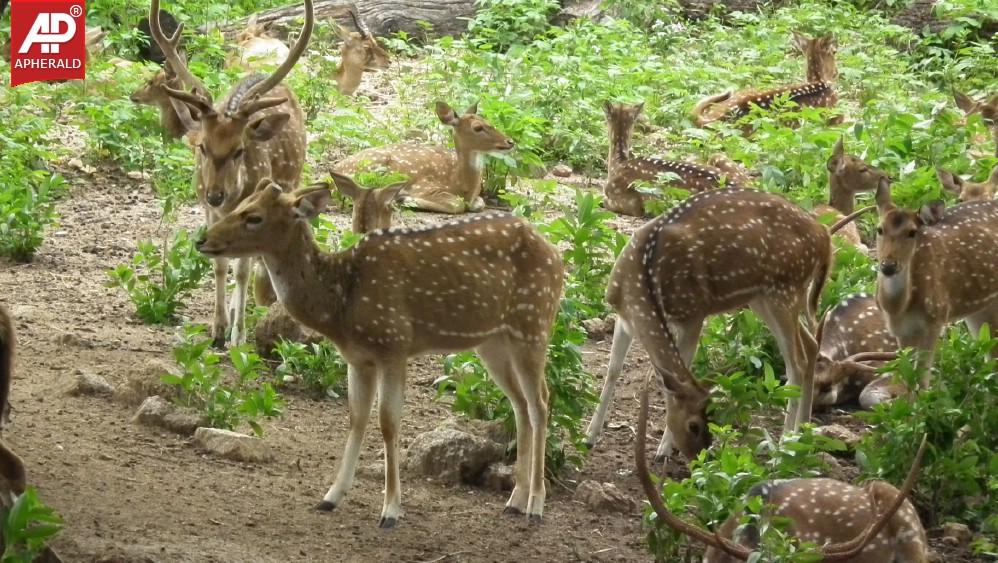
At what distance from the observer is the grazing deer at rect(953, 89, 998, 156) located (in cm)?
1433

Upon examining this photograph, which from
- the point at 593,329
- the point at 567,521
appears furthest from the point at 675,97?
the point at 567,521

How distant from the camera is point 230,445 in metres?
8.25

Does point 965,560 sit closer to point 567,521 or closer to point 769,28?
point 567,521

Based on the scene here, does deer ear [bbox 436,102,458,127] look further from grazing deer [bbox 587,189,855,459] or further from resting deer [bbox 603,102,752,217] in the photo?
grazing deer [bbox 587,189,855,459]

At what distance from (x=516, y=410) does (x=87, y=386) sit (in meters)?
2.30

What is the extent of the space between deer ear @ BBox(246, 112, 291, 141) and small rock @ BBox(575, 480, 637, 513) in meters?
3.10

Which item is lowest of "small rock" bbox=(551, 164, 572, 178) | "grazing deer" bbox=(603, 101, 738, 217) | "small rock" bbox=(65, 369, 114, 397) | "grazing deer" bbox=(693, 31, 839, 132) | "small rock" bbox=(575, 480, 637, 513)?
"small rock" bbox=(575, 480, 637, 513)

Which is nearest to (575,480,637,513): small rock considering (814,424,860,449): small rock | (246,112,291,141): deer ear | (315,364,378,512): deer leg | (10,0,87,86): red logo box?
(315,364,378,512): deer leg

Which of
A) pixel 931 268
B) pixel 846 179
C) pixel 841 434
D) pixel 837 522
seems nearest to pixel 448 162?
pixel 846 179

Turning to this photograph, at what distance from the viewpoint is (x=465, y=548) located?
7.55m

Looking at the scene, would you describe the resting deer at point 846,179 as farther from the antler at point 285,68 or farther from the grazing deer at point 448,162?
the antler at point 285,68

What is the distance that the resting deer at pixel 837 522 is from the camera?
6766mm

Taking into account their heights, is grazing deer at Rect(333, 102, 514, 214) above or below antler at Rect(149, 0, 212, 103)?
below

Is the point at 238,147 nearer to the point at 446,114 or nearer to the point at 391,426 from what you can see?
the point at 391,426
